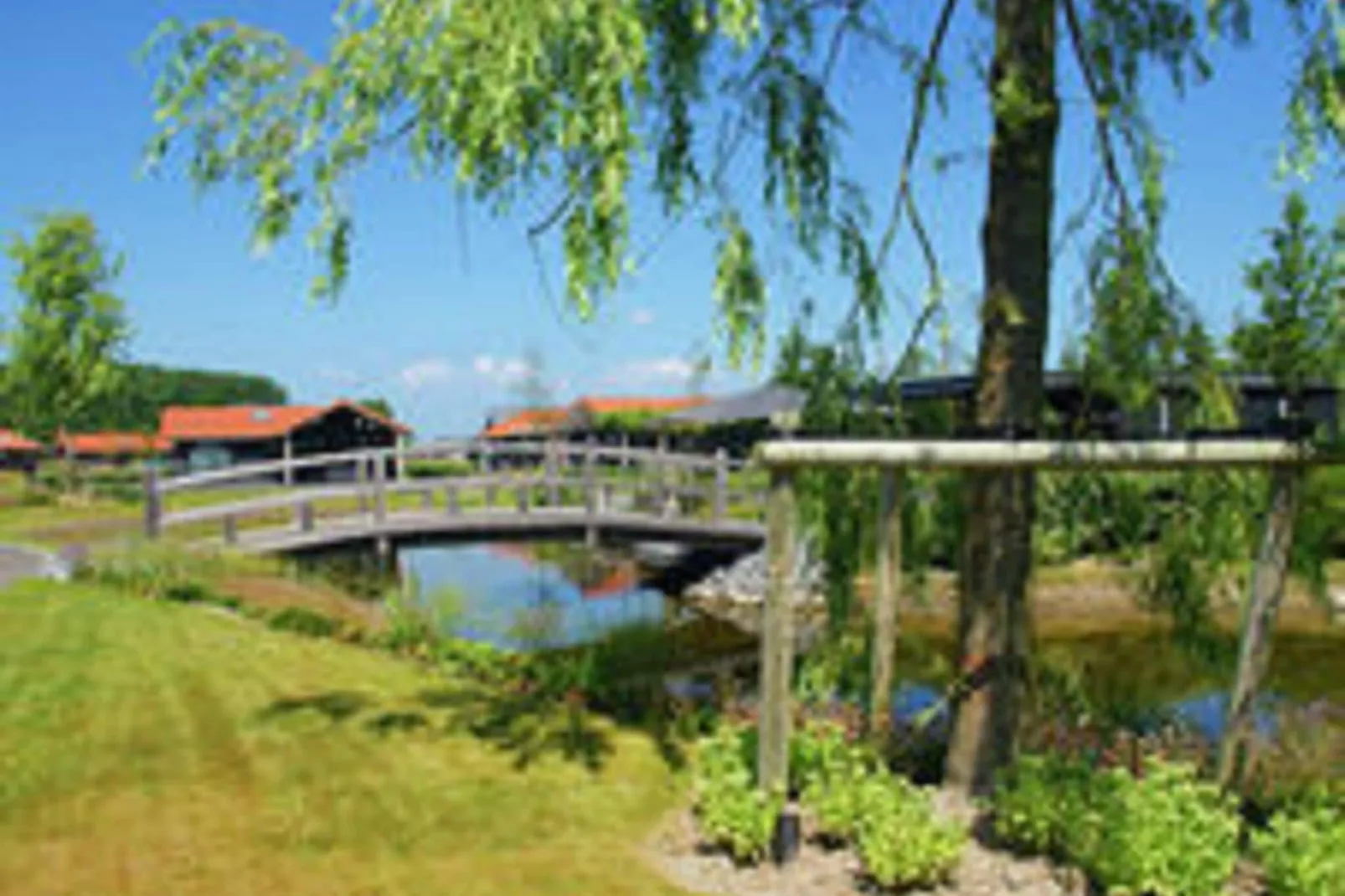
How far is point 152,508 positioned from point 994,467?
Answer: 1586 cm

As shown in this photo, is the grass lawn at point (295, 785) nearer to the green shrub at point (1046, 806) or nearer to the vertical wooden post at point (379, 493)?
the green shrub at point (1046, 806)

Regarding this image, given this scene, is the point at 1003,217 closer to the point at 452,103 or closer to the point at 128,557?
the point at 452,103

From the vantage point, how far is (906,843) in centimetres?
545

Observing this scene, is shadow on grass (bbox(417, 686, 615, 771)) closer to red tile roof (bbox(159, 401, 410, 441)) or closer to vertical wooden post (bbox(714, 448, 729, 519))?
vertical wooden post (bbox(714, 448, 729, 519))

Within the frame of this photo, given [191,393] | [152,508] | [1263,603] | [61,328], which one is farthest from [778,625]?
[191,393]

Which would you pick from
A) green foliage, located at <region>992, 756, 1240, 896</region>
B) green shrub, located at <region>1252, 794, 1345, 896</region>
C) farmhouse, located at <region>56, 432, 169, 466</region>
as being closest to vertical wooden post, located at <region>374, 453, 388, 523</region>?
green foliage, located at <region>992, 756, 1240, 896</region>

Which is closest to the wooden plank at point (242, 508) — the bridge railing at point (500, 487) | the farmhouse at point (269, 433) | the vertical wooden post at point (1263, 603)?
the bridge railing at point (500, 487)

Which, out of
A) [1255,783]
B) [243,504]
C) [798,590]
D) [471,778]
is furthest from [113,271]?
[1255,783]

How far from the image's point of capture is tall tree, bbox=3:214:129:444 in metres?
34.8

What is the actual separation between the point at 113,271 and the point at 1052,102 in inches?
1455

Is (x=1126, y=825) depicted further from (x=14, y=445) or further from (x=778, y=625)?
(x=14, y=445)

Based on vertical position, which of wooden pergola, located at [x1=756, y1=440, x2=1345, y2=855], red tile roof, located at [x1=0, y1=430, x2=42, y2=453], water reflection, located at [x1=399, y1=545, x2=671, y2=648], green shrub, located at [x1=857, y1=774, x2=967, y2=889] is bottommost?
water reflection, located at [x1=399, y1=545, x2=671, y2=648]

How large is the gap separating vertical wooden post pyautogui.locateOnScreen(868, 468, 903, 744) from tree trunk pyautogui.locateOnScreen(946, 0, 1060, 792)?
415mm

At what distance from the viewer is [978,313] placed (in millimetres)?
6688
